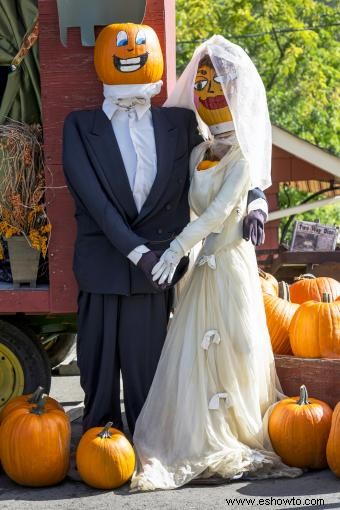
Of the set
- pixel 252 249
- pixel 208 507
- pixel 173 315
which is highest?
pixel 252 249

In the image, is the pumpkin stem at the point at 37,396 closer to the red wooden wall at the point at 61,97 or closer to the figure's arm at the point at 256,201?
the red wooden wall at the point at 61,97

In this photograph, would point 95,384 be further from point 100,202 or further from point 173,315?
point 100,202

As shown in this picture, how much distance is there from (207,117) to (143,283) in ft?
3.01

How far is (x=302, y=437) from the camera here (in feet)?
15.7

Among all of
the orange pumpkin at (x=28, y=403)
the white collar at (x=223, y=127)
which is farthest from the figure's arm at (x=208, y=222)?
the orange pumpkin at (x=28, y=403)

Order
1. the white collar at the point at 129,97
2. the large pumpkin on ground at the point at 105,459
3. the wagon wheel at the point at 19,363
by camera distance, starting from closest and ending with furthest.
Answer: the large pumpkin on ground at the point at 105,459 < the white collar at the point at 129,97 < the wagon wheel at the point at 19,363

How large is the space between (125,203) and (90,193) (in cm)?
20

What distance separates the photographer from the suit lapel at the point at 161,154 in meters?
4.92

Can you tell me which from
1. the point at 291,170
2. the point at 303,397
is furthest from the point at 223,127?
the point at 291,170

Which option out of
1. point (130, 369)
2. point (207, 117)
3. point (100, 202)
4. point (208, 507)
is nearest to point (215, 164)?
point (207, 117)

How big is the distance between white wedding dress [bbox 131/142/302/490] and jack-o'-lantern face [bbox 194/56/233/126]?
0.62 feet

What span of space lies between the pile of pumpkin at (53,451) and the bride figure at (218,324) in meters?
0.17

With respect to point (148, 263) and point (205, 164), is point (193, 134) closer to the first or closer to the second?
point (205, 164)

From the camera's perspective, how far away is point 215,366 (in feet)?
16.0
